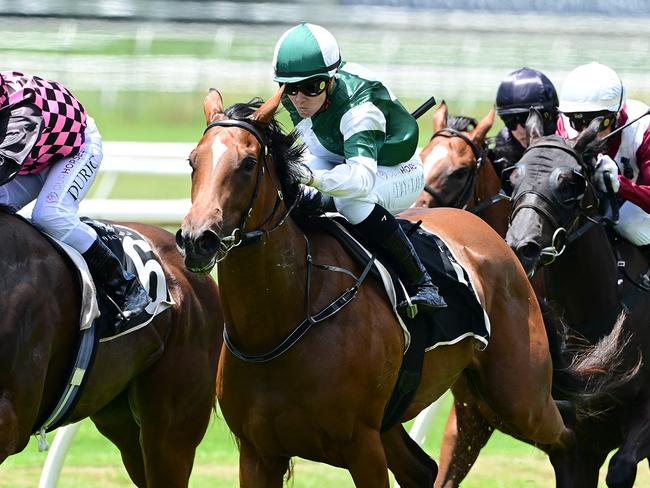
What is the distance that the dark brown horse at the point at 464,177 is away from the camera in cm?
712

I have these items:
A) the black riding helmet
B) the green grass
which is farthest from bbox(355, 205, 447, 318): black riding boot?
the black riding helmet

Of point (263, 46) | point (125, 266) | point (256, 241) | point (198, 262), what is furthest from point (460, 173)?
point (263, 46)

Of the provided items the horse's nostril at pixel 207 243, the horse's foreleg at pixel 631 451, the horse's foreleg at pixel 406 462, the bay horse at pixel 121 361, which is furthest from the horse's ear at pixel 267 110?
the horse's foreleg at pixel 631 451

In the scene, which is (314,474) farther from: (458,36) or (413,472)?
(458,36)

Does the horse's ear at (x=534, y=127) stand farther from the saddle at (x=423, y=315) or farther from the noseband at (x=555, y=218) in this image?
the saddle at (x=423, y=315)

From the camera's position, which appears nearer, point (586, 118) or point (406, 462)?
point (406, 462)

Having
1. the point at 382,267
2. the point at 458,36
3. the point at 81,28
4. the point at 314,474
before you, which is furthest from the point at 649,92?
the point at 382,267

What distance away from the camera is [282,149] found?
15.1 feet

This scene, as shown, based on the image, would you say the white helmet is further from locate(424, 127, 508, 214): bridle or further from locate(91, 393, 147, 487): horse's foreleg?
locate(91, 393, 147, 487): horse's foreleg

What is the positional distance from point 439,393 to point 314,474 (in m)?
1.97

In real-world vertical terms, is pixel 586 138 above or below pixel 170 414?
above

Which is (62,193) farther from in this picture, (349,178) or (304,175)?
(349,178)

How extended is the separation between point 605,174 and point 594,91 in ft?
1.43

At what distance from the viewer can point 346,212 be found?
198 inches
